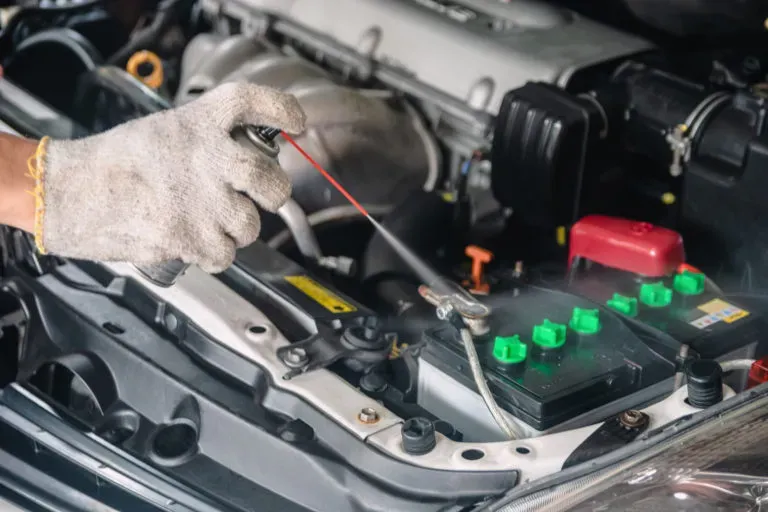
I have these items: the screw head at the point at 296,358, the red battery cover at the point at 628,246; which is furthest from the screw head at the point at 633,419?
the screw head at the point at 296,358

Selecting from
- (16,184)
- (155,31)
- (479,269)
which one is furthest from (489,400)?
(155,31)

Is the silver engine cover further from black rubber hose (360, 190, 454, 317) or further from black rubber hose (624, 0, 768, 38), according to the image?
black rubber hose (624, 0, 768, 38)

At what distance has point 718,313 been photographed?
1.70 m

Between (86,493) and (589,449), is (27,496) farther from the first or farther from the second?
(589,449)

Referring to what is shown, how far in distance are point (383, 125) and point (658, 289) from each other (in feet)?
2.70

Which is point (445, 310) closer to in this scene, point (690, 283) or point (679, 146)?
point (690, 283)

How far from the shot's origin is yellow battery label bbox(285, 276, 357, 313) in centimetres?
Answer: 175

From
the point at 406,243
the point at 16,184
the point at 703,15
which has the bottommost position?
the point at 406,243

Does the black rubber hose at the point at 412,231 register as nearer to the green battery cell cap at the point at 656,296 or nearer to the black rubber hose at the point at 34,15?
the green battery cell cap at the point at 656,296

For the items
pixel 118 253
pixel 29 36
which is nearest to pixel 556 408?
pixel 118 253

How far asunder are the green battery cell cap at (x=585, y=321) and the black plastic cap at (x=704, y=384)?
19 cm

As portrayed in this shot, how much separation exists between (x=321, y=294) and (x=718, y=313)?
2.15ft

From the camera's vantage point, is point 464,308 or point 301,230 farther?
point 301,230

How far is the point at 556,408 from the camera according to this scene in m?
1.47
